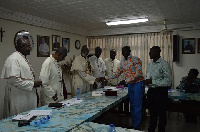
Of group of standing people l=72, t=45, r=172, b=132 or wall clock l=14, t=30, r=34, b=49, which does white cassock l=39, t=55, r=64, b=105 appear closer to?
group of standing people l=72, t=45, r=172, b=132


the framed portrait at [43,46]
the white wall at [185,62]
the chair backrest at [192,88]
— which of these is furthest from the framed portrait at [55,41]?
the white wall at [185,62]

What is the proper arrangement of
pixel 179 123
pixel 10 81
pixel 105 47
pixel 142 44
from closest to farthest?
pixel 10 81
pixel 179 123
pixel 142 44
pixel 105 47

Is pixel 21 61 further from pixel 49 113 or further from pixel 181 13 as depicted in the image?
pixel 181 13

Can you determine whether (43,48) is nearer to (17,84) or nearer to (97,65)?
(97,65)

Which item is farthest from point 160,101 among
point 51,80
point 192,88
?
point 51,80

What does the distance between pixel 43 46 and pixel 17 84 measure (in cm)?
289

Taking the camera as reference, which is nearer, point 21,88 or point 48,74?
point 21,88

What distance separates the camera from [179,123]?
4.31 m

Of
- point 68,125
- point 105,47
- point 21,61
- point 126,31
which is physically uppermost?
point 126,31

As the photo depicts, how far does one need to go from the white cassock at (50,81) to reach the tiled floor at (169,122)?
128cm

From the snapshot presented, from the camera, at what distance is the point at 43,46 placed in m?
5.21

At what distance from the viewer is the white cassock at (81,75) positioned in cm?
382

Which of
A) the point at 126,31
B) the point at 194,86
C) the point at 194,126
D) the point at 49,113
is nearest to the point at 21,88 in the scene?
the point at 49,113

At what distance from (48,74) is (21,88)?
0.50m
